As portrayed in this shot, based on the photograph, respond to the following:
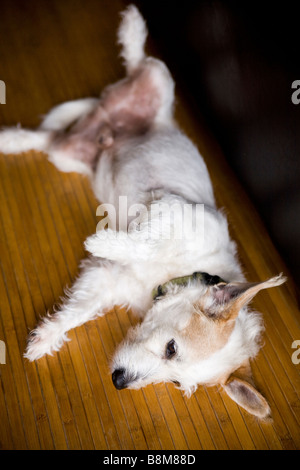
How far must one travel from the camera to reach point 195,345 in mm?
1905

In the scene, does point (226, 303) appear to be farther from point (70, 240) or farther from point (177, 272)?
point (70, 240)

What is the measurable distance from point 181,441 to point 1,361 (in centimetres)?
118

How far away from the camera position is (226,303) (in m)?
1.85

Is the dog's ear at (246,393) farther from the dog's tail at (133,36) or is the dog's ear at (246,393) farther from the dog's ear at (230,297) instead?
the dog's tail at (133,36)

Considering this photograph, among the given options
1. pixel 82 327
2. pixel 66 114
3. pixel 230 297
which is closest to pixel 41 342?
pixel 82 327

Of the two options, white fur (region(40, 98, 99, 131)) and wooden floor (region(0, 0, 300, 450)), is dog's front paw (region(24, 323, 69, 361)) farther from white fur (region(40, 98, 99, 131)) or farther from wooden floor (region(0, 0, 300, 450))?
white fur (region(40, 98, 99, 131))

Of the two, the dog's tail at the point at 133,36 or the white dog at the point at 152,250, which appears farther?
the dog's tail at the point at 133,36

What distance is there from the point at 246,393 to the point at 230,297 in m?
0.51

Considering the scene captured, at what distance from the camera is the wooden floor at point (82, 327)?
7.72ft

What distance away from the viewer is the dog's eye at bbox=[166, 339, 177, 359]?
1975 millimetres

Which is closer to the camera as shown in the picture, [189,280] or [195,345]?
[195,345]

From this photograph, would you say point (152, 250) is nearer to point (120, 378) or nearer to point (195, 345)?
point (195, 345)

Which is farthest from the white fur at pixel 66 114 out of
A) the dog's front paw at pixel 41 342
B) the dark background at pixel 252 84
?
the dog's front paw at pixel 41 342

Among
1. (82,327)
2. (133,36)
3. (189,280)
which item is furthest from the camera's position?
(133,36)
